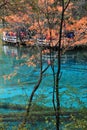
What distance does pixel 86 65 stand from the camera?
72.9ft

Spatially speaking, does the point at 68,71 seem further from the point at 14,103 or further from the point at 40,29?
the point at 40,29

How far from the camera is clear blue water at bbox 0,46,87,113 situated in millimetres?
11706

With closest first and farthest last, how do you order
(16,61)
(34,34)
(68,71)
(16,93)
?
(34,34), (16,93), (68,71), (16,61)

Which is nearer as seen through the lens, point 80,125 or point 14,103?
point 80,125

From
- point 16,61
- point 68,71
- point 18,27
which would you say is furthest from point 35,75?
point 18,27

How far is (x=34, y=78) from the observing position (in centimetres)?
1738

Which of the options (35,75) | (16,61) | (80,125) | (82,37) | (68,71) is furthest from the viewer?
(16,61)

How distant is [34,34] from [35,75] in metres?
8.17

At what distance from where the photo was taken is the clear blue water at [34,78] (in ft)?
38.4

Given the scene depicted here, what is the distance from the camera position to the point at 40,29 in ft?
31.5

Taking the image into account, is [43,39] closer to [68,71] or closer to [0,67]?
[68,71]

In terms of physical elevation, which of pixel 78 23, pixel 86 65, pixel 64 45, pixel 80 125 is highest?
pixel 78 23

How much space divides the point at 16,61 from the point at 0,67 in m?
2.79

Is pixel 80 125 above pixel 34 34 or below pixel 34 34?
below
